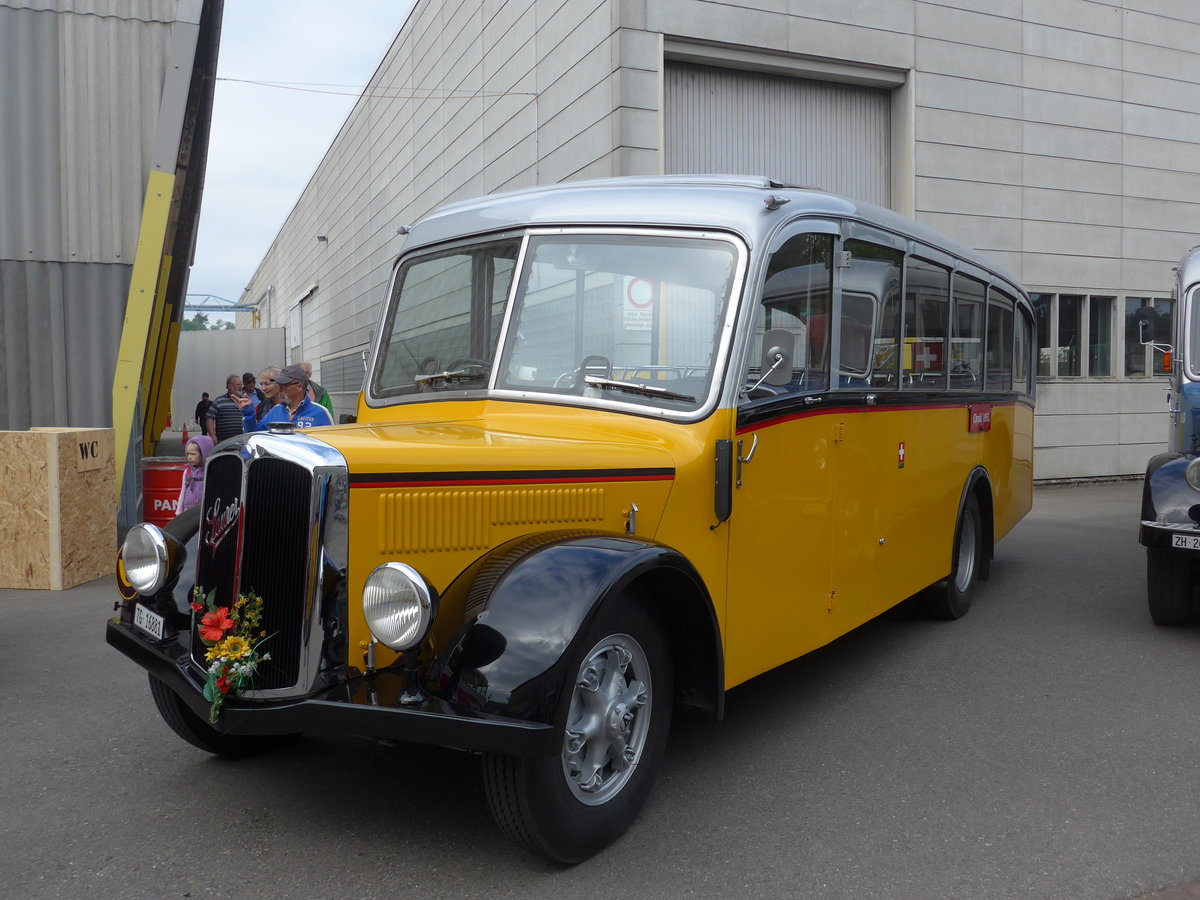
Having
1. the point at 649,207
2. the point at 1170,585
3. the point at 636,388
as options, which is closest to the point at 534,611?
the point at 636,388

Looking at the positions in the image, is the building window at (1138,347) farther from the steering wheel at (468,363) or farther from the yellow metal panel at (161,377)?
the steering wheel at (468,363)

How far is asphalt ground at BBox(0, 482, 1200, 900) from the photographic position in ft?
10.6

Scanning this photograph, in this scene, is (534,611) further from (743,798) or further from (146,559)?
(146,559)

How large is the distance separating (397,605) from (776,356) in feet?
5.95

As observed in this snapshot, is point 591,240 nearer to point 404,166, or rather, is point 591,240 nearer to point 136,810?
point 136,810

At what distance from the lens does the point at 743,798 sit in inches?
153

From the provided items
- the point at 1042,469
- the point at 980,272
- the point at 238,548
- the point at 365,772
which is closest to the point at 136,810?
the point at 365,772

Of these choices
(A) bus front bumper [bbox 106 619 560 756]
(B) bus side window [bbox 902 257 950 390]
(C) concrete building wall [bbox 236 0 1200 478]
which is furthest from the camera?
(C) concrete building wall [bbox 236 0 1200 478]

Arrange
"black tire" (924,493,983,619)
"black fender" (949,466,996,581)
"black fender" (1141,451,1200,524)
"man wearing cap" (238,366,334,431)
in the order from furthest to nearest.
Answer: "black fender" (949,466,996,581) → "man wearing cap" (238,366,334,431) → "black tire" (924,493,983,619) → "black fender" (1141,451,1200,524)

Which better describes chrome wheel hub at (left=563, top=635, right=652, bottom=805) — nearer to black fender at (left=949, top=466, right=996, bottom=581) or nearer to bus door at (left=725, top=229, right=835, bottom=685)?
bus door at (left=725, top=229, right=835, bottom=685)

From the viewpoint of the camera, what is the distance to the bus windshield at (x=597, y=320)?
4055 millimetres

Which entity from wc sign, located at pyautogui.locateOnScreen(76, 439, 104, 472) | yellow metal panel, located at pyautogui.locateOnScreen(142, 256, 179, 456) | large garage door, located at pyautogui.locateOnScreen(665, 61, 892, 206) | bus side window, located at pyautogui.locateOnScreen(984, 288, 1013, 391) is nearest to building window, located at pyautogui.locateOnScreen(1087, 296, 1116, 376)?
large garage door, located at pyautogui.locateOnScreen(665, 61, 892, 206)

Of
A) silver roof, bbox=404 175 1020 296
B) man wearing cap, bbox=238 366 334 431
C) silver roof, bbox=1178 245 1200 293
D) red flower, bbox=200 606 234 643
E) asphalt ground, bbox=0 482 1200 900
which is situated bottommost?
asphalt ground, bbox=0 482 1200 900

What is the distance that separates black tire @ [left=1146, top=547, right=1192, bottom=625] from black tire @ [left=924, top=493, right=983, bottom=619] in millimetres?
1111
